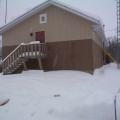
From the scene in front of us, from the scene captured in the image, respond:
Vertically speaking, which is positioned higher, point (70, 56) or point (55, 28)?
point (55, 28)

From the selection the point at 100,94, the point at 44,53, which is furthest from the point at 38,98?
the point at 44,53

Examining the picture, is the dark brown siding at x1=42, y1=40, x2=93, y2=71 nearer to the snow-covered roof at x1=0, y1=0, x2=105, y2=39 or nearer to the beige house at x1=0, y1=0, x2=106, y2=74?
the beige house at x1=0, y1=0, x2=106, y2=74

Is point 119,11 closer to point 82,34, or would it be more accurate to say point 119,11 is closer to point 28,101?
point 82,34

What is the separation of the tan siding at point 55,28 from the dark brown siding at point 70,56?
0.43 metres

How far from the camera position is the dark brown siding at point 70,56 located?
8930 millimetres

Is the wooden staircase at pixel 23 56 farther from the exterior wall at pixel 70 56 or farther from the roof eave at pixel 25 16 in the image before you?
the roof eave at pixel 25 16

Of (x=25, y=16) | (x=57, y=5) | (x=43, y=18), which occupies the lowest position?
(x=43, y=18)

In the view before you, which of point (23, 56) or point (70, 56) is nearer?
point (23, 56)

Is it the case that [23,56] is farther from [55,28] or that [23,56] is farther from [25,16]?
[25,16]

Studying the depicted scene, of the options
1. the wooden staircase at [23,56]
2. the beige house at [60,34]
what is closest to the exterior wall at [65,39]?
the beige house at [60,34]

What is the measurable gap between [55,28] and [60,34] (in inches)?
25.8

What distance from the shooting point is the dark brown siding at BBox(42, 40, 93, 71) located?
8.93 m

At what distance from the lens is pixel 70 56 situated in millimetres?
9414

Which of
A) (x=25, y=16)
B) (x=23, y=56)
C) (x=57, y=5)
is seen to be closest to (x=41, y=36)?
(x=25, y=16)
